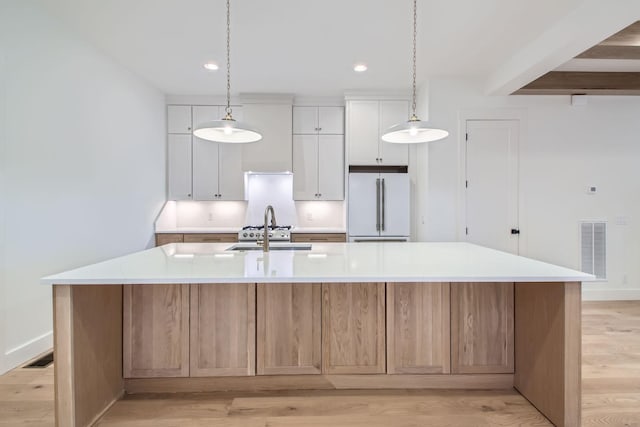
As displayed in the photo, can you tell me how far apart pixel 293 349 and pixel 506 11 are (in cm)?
300

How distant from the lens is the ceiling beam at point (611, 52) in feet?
10.1

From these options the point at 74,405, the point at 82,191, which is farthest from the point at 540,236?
the point at 82,191

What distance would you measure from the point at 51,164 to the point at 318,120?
308 centimetres

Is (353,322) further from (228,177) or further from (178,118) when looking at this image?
(178,118)

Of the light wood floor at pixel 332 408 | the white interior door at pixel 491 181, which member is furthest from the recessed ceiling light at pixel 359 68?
the light wood floor at pixel 332 408

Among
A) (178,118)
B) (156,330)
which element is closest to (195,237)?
(178,118)

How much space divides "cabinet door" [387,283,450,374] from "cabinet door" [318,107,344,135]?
3105mm

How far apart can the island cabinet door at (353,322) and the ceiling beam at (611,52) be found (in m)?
3.19

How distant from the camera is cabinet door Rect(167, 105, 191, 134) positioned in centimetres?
464

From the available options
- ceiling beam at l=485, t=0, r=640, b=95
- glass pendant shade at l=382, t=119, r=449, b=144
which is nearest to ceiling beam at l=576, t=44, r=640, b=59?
ceiling beam at l=485, t=0, r=640, b=95

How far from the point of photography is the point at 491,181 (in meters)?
4.00

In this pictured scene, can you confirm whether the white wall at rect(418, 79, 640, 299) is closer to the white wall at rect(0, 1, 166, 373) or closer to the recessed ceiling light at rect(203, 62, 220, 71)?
the recessed ceiling light at rect(203, 62, 220, 71)

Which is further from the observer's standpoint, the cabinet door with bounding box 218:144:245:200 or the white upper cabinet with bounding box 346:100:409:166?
the cabinet door with bounding box 218:144:245:200

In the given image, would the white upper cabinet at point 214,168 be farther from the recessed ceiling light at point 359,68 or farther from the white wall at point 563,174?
the white wall at point 563,174
